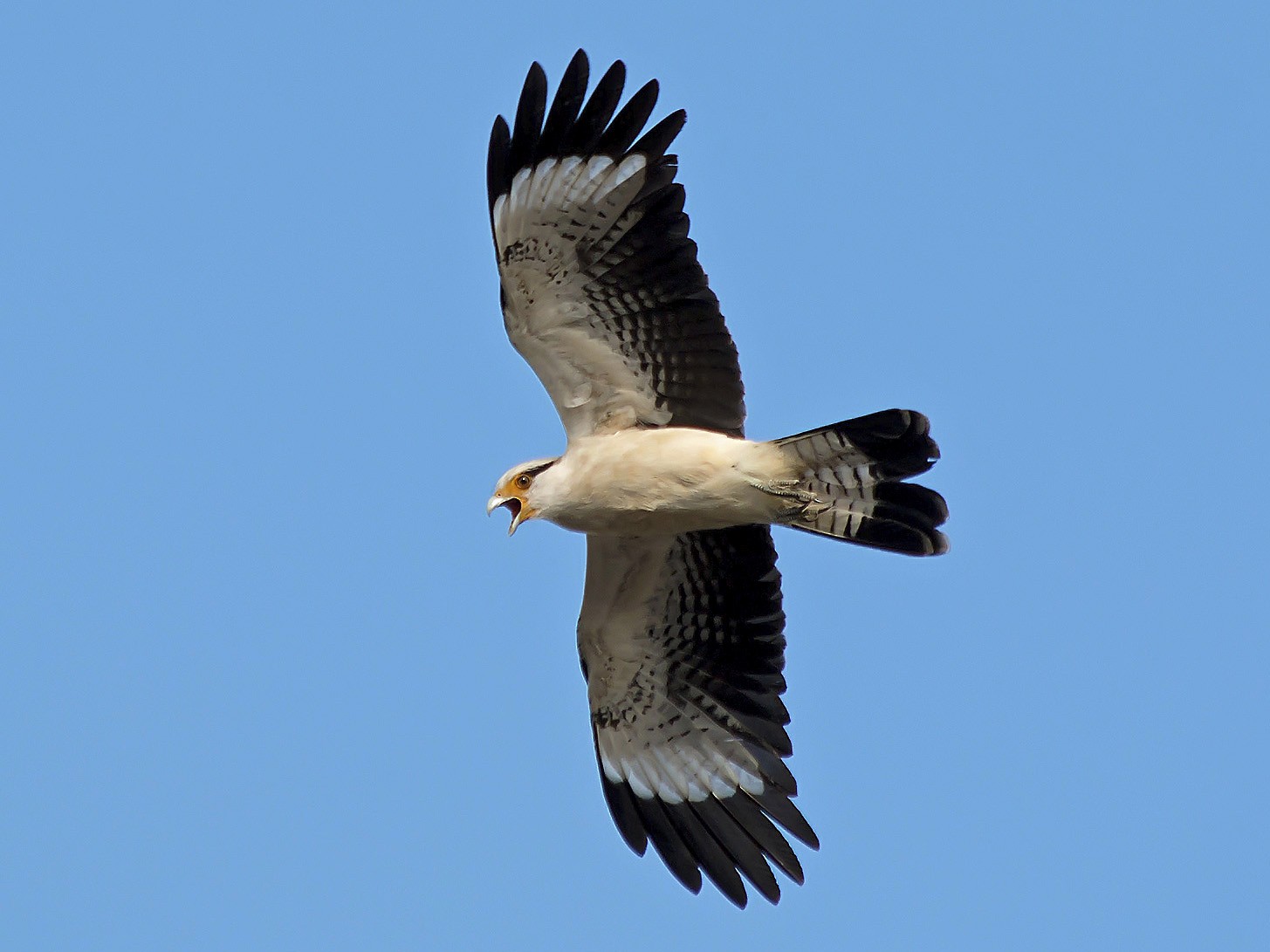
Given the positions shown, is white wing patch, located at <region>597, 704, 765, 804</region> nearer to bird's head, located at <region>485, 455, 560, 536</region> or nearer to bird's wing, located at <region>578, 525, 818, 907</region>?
bird's wing, located at <region>578, 525, 818, 907</region>

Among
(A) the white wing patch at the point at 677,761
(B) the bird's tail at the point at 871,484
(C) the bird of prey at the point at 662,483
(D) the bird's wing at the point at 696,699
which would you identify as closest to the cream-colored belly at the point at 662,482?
(C) the bird of prey at the point at 662,483

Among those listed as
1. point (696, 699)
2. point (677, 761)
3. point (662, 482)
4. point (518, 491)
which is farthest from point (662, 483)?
point (677, 761)

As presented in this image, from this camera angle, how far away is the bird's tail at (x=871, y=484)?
9.20 m

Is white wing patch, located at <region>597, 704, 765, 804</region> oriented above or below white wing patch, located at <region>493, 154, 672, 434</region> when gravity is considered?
below

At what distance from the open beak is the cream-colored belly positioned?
0.13 meters

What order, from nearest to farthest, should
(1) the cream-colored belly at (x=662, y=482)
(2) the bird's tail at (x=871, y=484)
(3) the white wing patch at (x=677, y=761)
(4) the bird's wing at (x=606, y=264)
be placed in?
1. (2) the bird's tail at (x=871, y=484)
2. (4) the bird's wing at (x=606, y=264)
3. (1) the cream-colored belly at (x=662, y=482)
4. (3) the white wing patch at (x=677, y=761)

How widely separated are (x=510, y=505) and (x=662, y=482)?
2.83 feet

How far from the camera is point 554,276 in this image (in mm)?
9531

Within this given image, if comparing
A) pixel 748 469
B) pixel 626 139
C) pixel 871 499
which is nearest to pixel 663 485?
pixel 748 469

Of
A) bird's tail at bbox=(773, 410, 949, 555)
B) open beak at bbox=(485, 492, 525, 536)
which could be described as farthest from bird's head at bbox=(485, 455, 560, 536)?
bird's tail at bbox=(773, 410, 949, 555)

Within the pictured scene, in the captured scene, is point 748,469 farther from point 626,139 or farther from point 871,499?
point 626,139

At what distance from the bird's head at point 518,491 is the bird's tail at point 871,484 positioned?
4.44ft

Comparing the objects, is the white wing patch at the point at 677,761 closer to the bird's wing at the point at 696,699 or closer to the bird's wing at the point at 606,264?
the bird's wing at the point at 696,699

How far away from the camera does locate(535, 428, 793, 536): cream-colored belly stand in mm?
9539
